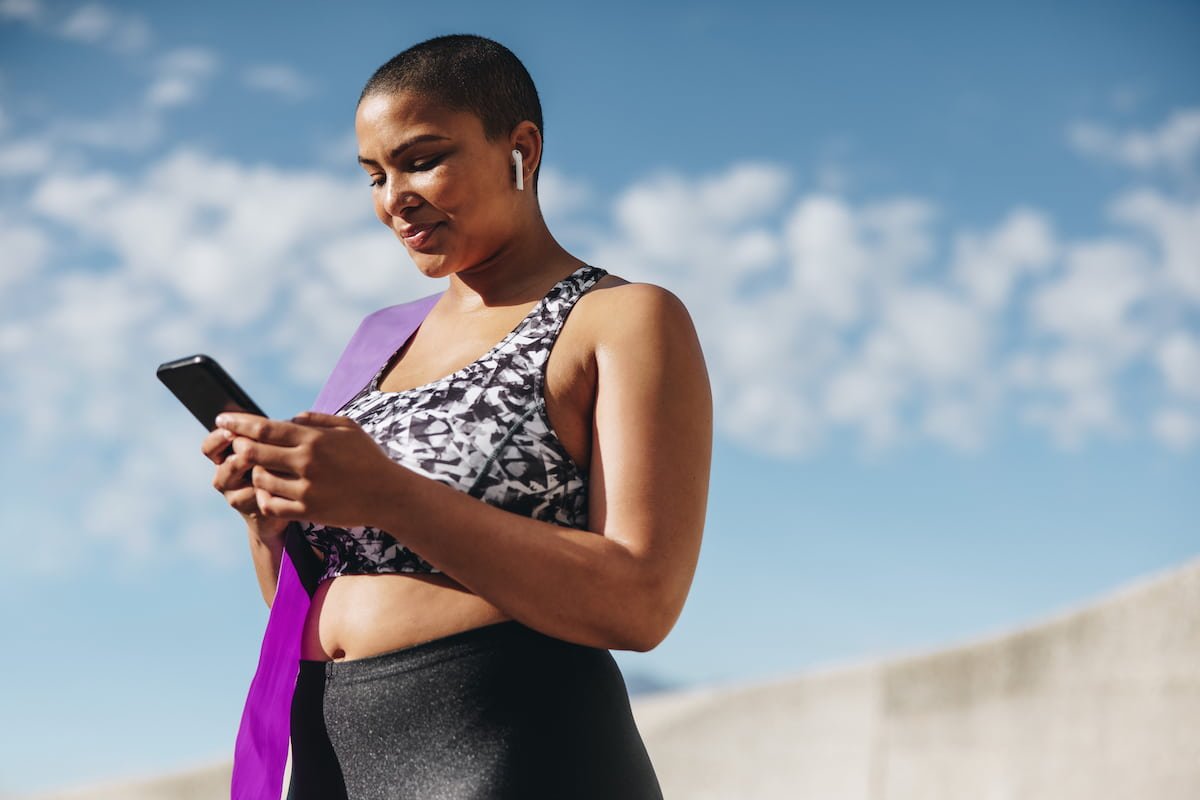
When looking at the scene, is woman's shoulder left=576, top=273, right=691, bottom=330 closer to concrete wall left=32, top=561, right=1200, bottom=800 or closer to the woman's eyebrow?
the woman's eyebrow

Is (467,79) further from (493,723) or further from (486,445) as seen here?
(493,723)

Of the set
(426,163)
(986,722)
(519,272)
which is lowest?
(986,722)

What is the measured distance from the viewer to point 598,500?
152 cm

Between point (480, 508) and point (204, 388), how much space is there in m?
0.35

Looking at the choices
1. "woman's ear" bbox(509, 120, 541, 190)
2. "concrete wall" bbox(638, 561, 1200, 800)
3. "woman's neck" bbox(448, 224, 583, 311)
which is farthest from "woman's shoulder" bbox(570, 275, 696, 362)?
"concrete wall" bbox(638, 561, 1200, 800)

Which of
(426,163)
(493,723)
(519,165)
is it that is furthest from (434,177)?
(493,723)

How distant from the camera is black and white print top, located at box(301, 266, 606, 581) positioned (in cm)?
153

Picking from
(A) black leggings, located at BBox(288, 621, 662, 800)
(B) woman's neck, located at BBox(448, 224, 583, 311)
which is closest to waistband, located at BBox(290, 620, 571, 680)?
(A) black leggings, located at BBox(288, 621, 662, 800)

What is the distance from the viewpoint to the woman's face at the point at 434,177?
1715mm

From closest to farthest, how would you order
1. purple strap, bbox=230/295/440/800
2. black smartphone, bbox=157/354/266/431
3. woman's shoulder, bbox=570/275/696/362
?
black smartphone, bbox=157/354/266/431 → woman's shoulder, bbox=570/275/696/362 → purple strap, bbox=230/295/440/800

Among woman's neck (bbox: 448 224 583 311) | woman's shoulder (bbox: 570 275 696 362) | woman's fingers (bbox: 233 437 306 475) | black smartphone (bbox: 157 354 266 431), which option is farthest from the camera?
woman's neck (bbox: 448 224 583 311)

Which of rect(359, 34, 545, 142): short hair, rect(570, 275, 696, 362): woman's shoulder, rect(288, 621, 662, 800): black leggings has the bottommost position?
rect(288, 621, 662, 800): black leggings

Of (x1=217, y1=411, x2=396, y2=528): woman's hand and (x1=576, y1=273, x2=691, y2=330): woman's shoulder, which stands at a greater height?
(x1=576, y1=273, x2=691, y2=330): woman's shoulder

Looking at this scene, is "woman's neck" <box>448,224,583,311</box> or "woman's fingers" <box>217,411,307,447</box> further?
"woman's neck" <box>448,224,583,311</box>
